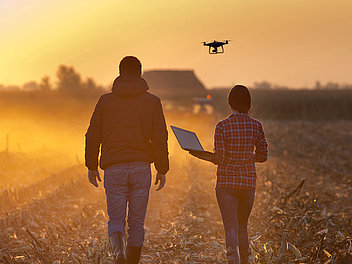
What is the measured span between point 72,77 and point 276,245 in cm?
6793

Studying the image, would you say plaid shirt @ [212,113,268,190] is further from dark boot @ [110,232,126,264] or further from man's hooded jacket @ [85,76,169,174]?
dark boot @ [110,232,126,264]

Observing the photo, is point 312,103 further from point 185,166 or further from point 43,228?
point 43,228

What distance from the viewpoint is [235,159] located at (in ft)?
12.9

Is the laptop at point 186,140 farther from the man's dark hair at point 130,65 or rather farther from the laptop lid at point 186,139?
the man's dark hair at point 130,65

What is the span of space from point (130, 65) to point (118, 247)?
1.71m

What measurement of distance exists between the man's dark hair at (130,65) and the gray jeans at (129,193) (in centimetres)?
84

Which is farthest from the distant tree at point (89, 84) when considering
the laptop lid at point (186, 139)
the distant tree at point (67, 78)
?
the laptop lid at point (186, 139)

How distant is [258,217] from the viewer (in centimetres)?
734

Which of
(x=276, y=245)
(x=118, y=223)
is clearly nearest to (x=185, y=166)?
(x=276, y=245)

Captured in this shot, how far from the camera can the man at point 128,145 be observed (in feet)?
12.9

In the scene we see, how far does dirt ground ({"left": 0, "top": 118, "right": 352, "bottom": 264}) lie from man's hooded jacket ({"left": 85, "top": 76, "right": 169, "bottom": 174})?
1404 mm

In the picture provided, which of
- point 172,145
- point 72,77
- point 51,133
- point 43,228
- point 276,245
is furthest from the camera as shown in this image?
point 72,77

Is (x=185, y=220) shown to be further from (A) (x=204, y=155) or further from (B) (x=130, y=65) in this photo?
(B) (x=130, y=65)

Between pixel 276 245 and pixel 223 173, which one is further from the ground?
pixel 223 173
